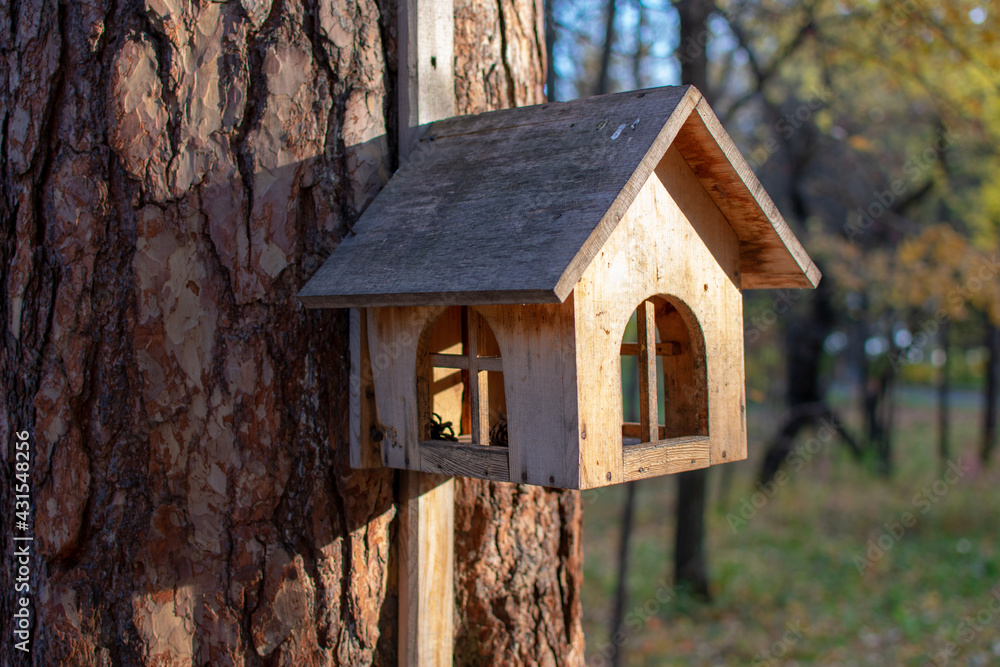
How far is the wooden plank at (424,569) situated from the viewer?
2047 millimetres

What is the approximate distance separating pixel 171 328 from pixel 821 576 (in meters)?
8.50

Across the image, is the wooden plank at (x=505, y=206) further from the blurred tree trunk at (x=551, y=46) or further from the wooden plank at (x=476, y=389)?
the blurred tree trunk at (x=551, y=46)

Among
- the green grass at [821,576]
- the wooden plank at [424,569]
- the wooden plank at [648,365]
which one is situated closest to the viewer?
the wooden plank at [648,365]

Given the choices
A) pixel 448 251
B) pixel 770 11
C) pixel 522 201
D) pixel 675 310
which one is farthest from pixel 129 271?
pixel 770 11

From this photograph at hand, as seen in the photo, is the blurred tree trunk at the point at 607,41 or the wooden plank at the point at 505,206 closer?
the wooden plank at the point at 505,206

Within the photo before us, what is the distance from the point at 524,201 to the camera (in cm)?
171

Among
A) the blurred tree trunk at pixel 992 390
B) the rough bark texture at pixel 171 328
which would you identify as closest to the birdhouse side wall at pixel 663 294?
the rough bark texture at pixel 171 328

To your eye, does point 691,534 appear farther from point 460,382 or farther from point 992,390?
point 992,390

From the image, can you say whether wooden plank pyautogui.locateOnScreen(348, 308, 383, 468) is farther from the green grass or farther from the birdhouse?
the green grass

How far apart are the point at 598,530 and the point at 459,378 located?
10.3 metres

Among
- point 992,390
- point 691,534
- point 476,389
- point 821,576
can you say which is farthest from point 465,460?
point 992,390

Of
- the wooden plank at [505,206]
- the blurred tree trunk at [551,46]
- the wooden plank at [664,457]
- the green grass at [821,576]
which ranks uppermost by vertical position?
the blurred tree trunk at [551,46]

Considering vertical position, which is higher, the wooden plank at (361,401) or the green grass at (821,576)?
the wooden plank at (361,401)

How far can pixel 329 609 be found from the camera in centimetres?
194
